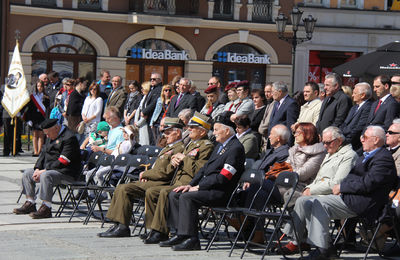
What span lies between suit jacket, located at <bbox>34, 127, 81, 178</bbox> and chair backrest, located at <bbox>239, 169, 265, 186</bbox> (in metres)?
3.25

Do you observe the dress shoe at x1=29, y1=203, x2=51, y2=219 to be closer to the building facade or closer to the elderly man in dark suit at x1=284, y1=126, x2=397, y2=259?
the elderly man in dark suit at x1=284, y1=126, x2=397, y2=259

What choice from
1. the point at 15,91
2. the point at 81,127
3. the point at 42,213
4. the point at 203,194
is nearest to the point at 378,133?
the point at 203,194

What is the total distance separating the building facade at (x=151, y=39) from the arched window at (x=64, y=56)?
38mm

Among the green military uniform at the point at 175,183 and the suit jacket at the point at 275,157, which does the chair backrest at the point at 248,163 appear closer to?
the suit jacket at the point at 275,157

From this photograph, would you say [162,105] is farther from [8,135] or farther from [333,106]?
[8,135]

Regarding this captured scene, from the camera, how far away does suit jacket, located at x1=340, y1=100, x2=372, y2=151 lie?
39.8 ft

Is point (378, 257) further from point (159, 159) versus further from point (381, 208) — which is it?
point (159, 159)

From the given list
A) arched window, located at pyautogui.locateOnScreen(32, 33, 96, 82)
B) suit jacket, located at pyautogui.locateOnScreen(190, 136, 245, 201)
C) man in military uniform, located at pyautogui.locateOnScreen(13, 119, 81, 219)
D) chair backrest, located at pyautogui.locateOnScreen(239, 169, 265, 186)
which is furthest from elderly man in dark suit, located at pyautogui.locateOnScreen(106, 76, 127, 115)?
arched window, located at pyautogui.locateOnScreen(32, 33, 96, 82)

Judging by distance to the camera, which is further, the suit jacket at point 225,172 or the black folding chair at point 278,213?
the suit jacket at point 225,172

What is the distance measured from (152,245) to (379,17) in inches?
1213

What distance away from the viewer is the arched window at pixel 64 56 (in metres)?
33.1

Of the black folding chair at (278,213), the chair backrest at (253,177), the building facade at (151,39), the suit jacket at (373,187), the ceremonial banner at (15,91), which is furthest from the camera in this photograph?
the building facade at (151,39)

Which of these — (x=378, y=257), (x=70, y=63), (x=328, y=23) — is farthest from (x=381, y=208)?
(x=328, y=23)

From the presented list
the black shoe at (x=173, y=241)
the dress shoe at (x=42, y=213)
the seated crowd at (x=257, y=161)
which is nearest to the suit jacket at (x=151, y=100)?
the seated crowd at (x=257, y=161)
